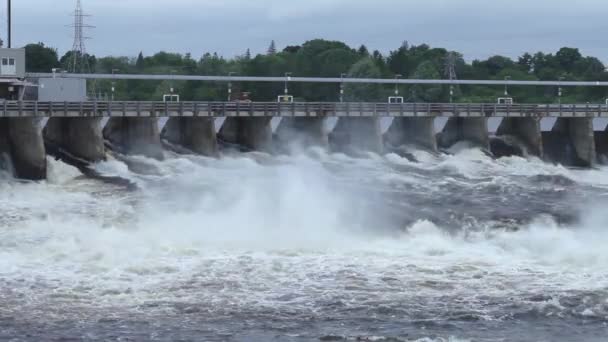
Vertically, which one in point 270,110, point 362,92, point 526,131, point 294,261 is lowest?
point 294,261

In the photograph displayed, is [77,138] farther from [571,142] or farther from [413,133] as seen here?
[571,142]

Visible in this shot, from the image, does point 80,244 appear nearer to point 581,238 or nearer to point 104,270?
point 104,270

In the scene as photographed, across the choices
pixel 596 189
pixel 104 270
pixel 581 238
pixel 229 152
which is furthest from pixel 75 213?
pixel 596 189

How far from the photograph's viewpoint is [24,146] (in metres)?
44.9

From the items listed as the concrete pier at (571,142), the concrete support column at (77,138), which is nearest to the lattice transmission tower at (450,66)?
the concrete pier at (571,142)

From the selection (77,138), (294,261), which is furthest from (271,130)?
(294,261)

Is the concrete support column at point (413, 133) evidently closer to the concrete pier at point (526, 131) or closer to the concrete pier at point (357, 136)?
the concrete pier at point (357, 136)

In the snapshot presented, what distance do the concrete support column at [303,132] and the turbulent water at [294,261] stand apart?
12.5 m

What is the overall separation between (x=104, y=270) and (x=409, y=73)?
10269 cm

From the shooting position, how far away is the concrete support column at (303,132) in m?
59.7

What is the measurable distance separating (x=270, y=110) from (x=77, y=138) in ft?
39.7

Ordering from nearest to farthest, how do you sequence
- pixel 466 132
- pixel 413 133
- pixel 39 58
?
pixel 413 133 < pixel 466 132 < pixel 39 58

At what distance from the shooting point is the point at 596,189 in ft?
164

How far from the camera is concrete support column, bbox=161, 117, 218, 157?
54.2m
